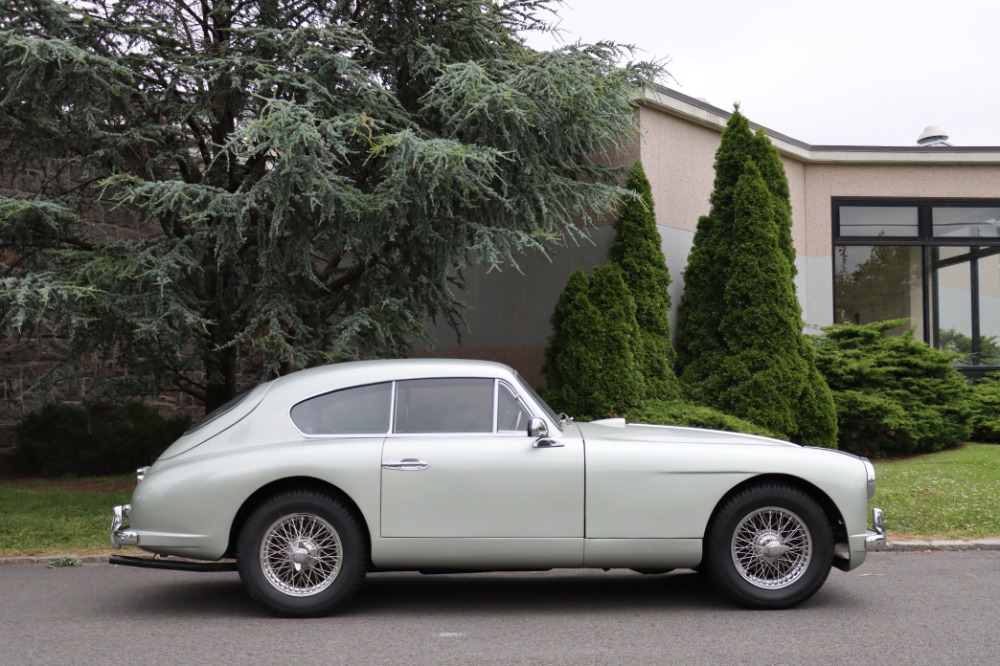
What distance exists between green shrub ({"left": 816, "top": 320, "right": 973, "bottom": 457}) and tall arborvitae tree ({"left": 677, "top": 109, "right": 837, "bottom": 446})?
1.07 meters

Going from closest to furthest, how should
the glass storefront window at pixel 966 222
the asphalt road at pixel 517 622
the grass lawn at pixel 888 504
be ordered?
1. the asphalt road at pixel 517 622
2. the grass lawn at pixel 888 504
3. the glass storefront window at pixel 966 222

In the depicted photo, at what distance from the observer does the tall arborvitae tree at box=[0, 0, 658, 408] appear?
368 inches

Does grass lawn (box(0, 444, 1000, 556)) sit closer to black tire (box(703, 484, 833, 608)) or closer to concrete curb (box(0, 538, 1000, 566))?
concrete curb (box(0, 538, 1000, 566))

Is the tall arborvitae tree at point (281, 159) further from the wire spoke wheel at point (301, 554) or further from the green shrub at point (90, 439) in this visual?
the wire spoke wheel at point (301, 554)

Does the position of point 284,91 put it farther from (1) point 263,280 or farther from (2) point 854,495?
(2) point 854,495

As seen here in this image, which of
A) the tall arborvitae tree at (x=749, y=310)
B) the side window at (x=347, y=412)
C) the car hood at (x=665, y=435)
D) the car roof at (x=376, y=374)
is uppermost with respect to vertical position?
the tall arborvitae tree at (x=749, y=310)

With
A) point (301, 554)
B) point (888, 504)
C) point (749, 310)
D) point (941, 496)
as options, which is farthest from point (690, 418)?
point (301, 554)

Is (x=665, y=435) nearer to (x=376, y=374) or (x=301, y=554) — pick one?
(x=376, y=374)

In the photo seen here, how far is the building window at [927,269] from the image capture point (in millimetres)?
16156

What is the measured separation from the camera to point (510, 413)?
20.5 ft

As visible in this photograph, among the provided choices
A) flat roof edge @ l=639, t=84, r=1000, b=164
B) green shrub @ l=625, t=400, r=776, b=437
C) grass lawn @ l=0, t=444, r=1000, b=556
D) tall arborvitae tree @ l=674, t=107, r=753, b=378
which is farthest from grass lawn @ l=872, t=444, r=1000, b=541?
flat roof edge @ l=639, t=84, r=1000, b=164

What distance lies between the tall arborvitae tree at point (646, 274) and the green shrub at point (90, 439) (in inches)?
260

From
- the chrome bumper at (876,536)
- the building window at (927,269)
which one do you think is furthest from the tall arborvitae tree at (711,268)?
the chrome bumper at (876,536)

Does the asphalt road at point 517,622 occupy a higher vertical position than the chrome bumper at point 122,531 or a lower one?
lower
